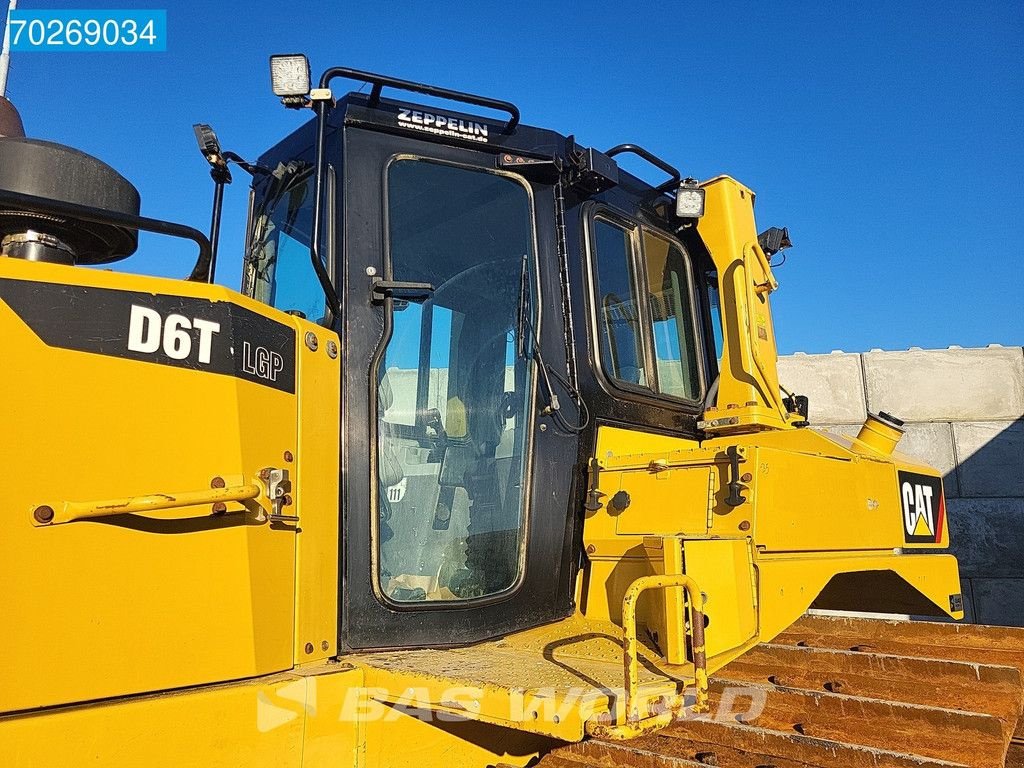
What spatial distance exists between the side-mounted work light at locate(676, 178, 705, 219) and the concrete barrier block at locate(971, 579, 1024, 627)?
23.4 feet

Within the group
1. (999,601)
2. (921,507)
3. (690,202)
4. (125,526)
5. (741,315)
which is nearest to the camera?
(125,526)

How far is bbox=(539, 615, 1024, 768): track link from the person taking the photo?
8.07 feet

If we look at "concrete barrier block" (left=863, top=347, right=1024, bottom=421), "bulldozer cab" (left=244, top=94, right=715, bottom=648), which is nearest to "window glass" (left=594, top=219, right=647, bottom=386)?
"bulldozer cab" (left=244, top=94, right=715, bottom=648)

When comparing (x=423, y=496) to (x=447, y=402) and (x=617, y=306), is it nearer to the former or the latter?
(x=447, y=402)

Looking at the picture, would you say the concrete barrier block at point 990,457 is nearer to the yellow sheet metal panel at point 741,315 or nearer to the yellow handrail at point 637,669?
the yellow sheet metal panel at point 741,315

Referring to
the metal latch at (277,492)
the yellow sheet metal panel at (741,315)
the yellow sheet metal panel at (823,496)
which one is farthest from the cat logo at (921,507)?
the metal latch at (277,492)

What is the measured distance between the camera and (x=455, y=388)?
2848 millimetres

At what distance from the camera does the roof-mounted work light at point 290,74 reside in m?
2.46

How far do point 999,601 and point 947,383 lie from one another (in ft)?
7.81

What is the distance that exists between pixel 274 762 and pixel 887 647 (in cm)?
216

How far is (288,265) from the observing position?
10.4 ft

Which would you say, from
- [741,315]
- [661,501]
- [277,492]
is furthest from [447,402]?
[741,315]

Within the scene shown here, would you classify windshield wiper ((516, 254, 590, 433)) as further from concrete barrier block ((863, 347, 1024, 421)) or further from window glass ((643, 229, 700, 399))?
concrete barrier block ((863, 347, 1024, 421))

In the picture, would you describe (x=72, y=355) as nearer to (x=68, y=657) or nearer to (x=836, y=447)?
(x=68, y=657)
